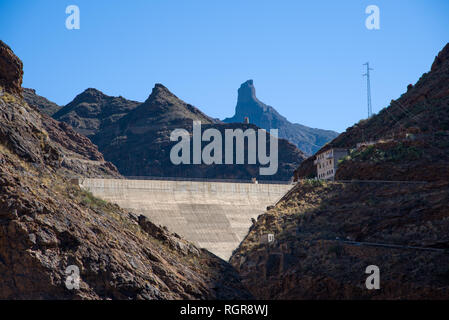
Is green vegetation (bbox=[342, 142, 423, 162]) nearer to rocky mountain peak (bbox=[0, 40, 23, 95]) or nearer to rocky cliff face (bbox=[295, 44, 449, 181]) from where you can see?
rocky cliff face (bbox=[295, 44, 449, 181])

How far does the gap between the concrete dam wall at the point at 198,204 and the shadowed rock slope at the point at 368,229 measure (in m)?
4.04

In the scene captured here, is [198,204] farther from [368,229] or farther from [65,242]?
[65,242]

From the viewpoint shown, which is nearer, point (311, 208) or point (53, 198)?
point (53, 198)

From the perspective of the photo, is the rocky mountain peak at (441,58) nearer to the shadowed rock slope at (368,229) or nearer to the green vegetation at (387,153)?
the shadowed rock slope at (368,229)

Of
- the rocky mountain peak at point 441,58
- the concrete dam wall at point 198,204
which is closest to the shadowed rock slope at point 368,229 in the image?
Answer: the concrete dam wall at point 198,204

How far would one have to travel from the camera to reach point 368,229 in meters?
66.8

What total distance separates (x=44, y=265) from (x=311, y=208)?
4764 cm

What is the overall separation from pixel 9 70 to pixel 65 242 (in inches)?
548

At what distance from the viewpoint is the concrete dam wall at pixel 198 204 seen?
80.5 metres

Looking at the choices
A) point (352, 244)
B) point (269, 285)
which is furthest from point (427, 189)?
point (269, 285)

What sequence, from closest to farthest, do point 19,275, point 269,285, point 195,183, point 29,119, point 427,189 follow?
1. point 19,275
2. point 29,119
3. point 269,285
4. point 427,189
5. point 195,183

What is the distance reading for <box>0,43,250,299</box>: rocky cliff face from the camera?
Answer: 104 feet

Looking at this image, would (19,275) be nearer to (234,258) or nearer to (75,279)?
(75,279)
